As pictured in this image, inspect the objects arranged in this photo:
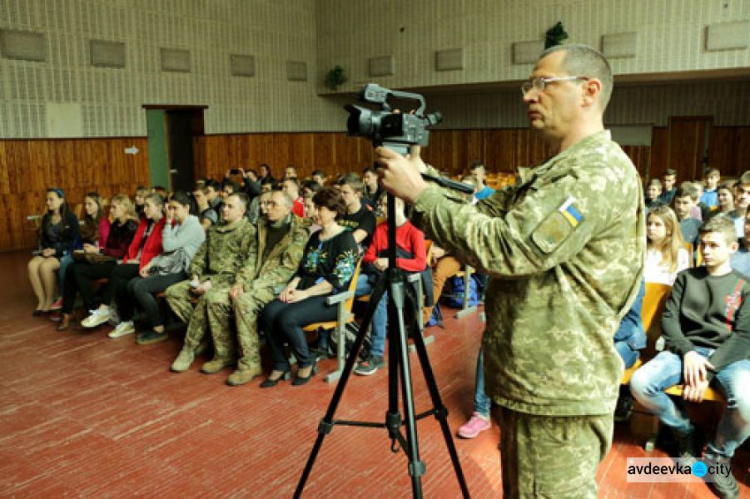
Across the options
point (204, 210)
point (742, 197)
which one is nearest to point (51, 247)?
point (204, 210)

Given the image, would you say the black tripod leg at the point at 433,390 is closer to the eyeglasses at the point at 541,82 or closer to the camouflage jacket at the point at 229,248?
the eyeglasses at the point at 541,82

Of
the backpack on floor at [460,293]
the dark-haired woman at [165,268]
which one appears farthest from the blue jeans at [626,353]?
the dark-haired woman at [165,268]

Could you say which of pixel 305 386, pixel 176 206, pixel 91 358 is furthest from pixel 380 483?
pixel 176 206

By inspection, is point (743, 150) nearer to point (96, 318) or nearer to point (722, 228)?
point (722, 228)

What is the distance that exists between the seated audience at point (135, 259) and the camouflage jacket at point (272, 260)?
4.01 ft

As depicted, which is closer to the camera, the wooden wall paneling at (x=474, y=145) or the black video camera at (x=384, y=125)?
the black video camera at (x=384, y=125)

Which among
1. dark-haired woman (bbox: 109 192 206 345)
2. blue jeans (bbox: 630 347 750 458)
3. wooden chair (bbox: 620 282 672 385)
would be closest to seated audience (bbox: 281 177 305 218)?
dark-haired woman (bbox: 109 192 206 345)

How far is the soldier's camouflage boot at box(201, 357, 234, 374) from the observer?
4.39m

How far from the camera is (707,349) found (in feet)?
10.1

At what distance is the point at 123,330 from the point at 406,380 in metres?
4.27

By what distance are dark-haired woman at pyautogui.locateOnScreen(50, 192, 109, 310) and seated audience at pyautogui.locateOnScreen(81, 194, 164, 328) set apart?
2.15 ft

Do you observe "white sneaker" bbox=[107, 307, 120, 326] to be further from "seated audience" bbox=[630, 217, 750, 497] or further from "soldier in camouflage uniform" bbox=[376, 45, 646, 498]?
"soldier in camouflage uniform" bbox=[376, 45, 646, 498]

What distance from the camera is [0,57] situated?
996cm

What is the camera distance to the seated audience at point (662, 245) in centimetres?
366
